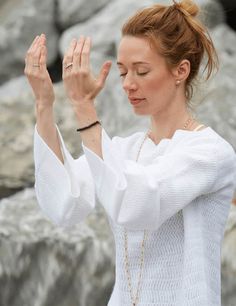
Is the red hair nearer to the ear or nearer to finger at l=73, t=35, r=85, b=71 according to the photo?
the ear

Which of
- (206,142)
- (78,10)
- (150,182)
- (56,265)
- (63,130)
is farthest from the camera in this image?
(78,10)

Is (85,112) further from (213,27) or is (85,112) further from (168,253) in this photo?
(213,27)

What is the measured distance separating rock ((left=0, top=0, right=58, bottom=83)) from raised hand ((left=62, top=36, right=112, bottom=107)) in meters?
3.46

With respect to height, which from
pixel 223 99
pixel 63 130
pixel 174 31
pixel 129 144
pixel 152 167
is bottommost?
pixel 63 130

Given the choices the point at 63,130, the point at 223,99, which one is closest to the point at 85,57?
the point at 223,99

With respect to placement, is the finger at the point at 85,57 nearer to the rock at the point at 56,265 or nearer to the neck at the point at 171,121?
the neck at the point at 171,121

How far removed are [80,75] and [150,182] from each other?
0.23 meters

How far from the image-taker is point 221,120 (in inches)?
160

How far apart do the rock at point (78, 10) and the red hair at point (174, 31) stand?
3.29m

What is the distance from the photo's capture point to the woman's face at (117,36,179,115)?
1.65 meters

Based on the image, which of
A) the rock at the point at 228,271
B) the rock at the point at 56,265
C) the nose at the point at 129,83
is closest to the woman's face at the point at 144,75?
the nose at the point at 129,83

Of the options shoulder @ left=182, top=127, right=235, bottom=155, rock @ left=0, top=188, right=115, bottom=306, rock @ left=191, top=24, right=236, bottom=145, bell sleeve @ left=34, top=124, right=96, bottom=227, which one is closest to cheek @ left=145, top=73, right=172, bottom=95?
shoulder @ left=182, top=127, right=235, bottom=155

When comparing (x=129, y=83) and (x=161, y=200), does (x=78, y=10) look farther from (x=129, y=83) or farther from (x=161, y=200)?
(x=161, y=200)

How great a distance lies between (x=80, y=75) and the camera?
4.99 ft
